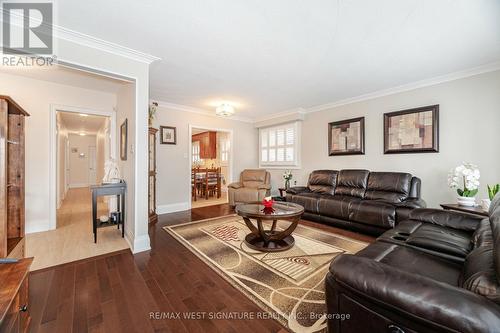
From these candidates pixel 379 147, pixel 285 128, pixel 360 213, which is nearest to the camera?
pixel 360 213

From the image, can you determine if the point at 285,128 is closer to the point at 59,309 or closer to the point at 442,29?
the point at 442,29

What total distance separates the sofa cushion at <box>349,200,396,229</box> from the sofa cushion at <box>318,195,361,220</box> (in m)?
0.08

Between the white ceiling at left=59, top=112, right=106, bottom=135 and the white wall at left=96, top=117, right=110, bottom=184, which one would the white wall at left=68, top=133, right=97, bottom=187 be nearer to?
the white wall at left=96, top=117, right=110, bottom=184

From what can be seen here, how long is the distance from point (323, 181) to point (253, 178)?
188cm

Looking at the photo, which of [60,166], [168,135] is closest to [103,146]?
[60,166]

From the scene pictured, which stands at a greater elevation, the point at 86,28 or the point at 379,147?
the point at 86,28

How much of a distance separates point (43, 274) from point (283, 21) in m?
3.43

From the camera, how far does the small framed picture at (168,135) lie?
15.1 feet

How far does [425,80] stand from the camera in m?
3.36

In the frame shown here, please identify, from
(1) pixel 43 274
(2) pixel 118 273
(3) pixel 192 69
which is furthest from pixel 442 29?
(1) pixel 43 274

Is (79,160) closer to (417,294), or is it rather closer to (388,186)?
(388,186)

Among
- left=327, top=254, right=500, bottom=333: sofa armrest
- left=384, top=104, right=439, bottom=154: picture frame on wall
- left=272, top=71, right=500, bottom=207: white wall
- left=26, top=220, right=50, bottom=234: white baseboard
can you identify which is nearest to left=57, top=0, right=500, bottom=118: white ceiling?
left=272, top=71, right=500, bottom=207: white wall

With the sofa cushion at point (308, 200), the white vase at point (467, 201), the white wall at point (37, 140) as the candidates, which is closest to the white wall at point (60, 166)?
the white wall at point (37, 140)

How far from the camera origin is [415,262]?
4.65 feet
